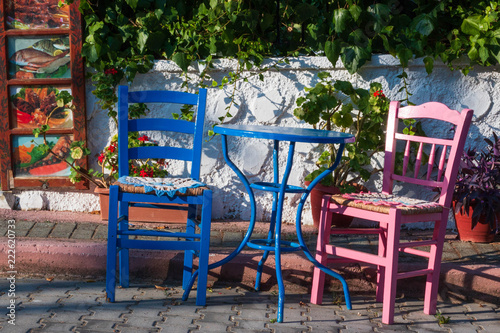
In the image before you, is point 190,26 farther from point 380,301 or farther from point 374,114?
point 380,301

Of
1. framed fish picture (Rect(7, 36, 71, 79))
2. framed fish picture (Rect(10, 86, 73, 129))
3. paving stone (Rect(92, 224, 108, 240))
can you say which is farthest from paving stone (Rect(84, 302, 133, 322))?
framed fish picture (Rect(7, 36, 71, 79))

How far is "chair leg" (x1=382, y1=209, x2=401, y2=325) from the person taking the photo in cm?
304

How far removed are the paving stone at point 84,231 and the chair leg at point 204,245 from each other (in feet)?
4.17

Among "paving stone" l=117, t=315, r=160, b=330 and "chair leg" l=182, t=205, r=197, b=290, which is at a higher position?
"chair leg" l=182, t=205, r=197, b=290

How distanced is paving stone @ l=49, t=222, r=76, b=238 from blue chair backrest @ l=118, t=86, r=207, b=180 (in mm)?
971

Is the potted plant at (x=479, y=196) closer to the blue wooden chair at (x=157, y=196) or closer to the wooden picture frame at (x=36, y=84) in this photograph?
the blue wooden chair at (x=157, y=196)

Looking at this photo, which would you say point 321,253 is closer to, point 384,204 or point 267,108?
point 384,204

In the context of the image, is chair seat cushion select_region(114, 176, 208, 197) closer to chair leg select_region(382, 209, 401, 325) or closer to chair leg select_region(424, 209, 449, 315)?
chair leg select_region(382, 209, 401, 325)

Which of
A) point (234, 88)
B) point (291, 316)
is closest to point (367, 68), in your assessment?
point (234, 88)

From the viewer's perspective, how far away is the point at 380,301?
353 centimetres

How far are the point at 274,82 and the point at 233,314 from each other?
2225 mm

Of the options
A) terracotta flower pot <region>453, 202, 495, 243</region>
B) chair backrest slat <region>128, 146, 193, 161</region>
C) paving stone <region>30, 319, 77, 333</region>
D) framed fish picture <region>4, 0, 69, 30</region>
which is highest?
framed fish picture <region>4, 0, 69, 30</region>

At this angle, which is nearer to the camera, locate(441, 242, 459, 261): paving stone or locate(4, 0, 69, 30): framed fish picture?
locate(441, 242, 459, 261): paving stone

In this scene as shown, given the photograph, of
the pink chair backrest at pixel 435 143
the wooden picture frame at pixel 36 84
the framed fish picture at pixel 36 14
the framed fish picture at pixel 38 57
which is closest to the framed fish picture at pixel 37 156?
the wooden picture frame at pixel 36 84
